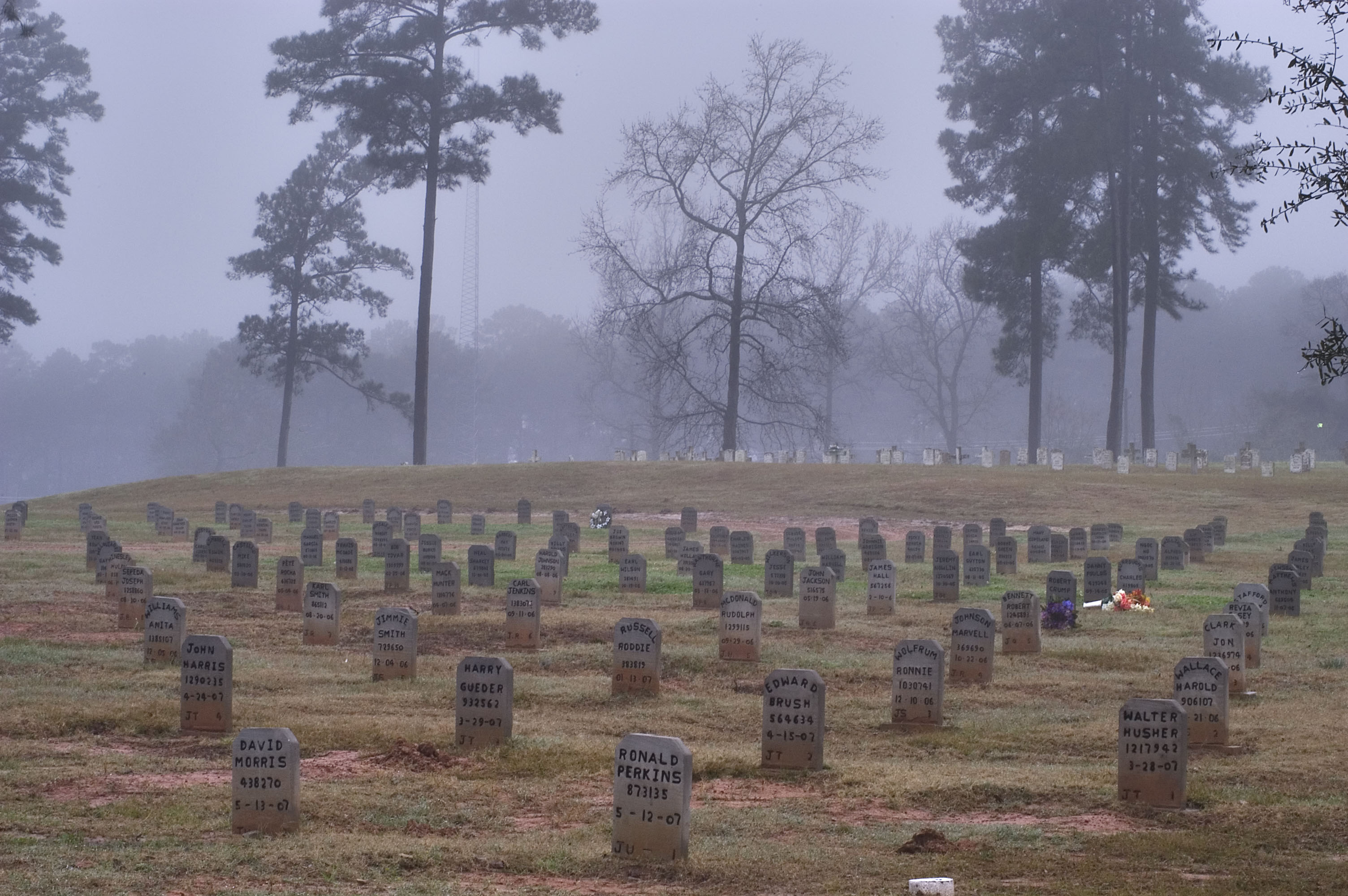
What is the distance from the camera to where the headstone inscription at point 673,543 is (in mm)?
27047

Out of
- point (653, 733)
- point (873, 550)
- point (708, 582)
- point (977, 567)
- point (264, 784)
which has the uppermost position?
point (873, 550)

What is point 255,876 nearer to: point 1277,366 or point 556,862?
point 556,862

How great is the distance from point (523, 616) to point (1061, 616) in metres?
6.45

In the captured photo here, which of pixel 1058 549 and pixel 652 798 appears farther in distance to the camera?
pixel 1058 549

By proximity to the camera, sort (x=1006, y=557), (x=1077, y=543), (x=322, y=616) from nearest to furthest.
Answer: (x=322, y=616) → (x=1006, y=557) → (x=1077, y=543)

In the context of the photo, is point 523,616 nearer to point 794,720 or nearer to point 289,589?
point 289,589

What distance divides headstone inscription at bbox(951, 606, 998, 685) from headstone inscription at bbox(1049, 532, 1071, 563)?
44.4 ft

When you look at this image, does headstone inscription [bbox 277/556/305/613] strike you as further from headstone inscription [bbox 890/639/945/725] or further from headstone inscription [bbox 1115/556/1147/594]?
headstone inscription [bbox 1115/556/1147/594]

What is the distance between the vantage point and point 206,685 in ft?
33.4

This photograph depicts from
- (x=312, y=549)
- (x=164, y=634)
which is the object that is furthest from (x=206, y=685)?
(x=312, y=549)

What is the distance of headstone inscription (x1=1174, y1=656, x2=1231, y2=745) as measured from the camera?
9891mm

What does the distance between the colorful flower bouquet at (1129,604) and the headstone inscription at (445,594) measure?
843 cm

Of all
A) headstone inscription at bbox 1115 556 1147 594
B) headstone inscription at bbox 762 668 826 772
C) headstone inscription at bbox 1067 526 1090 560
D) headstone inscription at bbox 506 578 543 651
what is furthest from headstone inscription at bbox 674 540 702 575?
headstone inscription at bbox 762 668 826 772

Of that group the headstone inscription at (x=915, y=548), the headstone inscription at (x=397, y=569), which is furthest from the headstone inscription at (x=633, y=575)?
the headstone inscription at (x=915, y=548)
